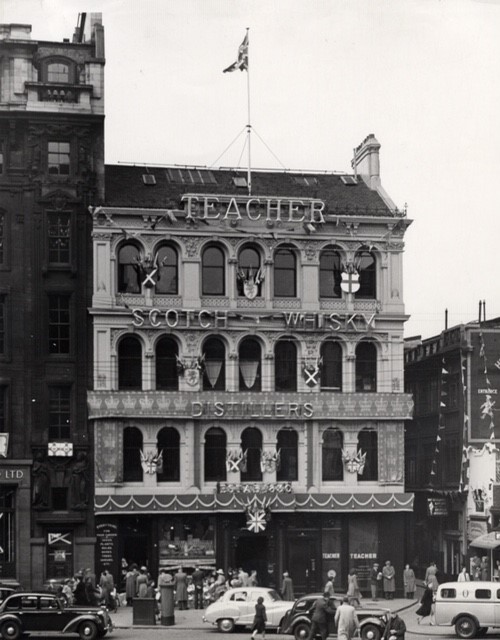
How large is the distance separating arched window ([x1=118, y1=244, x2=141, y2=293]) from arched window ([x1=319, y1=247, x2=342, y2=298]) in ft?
29.1

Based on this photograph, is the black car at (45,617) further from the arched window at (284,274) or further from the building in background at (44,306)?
the arched window at (284,274)

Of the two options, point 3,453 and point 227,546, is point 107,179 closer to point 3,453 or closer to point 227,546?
point 3,453

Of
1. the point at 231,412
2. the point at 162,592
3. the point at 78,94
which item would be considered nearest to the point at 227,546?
the point at 231,412

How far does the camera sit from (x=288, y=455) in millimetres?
60906

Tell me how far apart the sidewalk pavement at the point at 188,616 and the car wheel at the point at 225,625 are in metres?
1.30

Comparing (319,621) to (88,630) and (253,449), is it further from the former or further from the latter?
(253,449)

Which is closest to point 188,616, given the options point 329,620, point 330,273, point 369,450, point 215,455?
point 215,455

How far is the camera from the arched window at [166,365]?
60125mm

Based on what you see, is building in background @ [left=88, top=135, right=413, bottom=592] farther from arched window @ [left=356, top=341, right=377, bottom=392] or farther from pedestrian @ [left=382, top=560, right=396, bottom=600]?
pedestrian @ [left=382, top=560, right=396, bottom=600]

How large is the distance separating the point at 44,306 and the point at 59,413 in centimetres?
499

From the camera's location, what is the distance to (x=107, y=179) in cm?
6238

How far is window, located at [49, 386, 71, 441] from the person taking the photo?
5884cm

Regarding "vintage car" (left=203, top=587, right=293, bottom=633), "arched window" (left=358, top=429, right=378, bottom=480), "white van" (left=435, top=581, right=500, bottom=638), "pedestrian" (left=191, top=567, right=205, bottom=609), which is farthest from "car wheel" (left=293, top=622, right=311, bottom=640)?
"arched window" (left=358, top=429, right=378, bottom=480)

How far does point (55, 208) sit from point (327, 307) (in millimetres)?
13749
